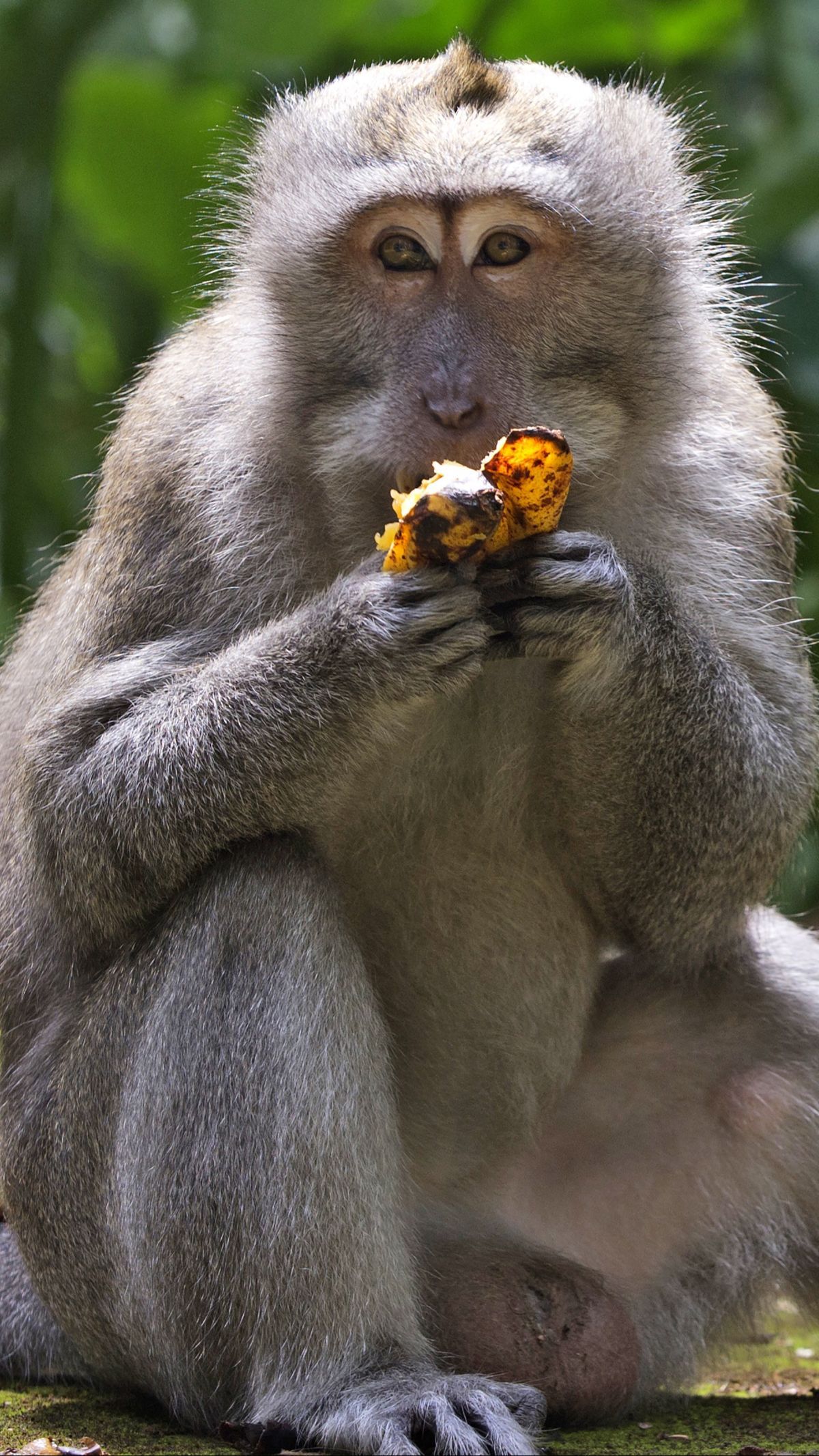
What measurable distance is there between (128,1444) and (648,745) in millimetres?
2146

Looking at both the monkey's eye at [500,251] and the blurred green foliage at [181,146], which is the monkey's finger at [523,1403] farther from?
the blurred green foliage at [181,146]

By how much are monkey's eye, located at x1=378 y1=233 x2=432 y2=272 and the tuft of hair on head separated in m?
0.43

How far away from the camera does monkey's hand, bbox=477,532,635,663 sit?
4.07m

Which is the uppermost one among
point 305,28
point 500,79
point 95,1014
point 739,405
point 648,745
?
point 305,28

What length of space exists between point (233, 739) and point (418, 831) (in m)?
0.69

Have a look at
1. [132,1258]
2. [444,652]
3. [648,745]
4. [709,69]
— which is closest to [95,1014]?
[132,1258]

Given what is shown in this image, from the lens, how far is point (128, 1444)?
13.6 ft

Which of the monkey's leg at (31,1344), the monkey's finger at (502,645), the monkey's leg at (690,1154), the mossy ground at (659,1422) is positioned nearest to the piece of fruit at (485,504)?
the monkey's finger at (502,645)

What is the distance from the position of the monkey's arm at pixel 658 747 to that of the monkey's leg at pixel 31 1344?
6.45ft

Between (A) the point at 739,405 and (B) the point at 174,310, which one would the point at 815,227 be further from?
(A) the point at 739,405

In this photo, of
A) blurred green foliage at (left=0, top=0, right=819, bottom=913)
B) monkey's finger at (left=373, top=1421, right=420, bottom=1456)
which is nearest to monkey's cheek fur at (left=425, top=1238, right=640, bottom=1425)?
monkey's finger at (left=373, top=1421, right=420, bottom=1456)

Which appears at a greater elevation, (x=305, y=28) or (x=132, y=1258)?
(x=305, y=28)

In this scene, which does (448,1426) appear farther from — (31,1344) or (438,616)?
(438,616)

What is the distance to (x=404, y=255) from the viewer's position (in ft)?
14.1
